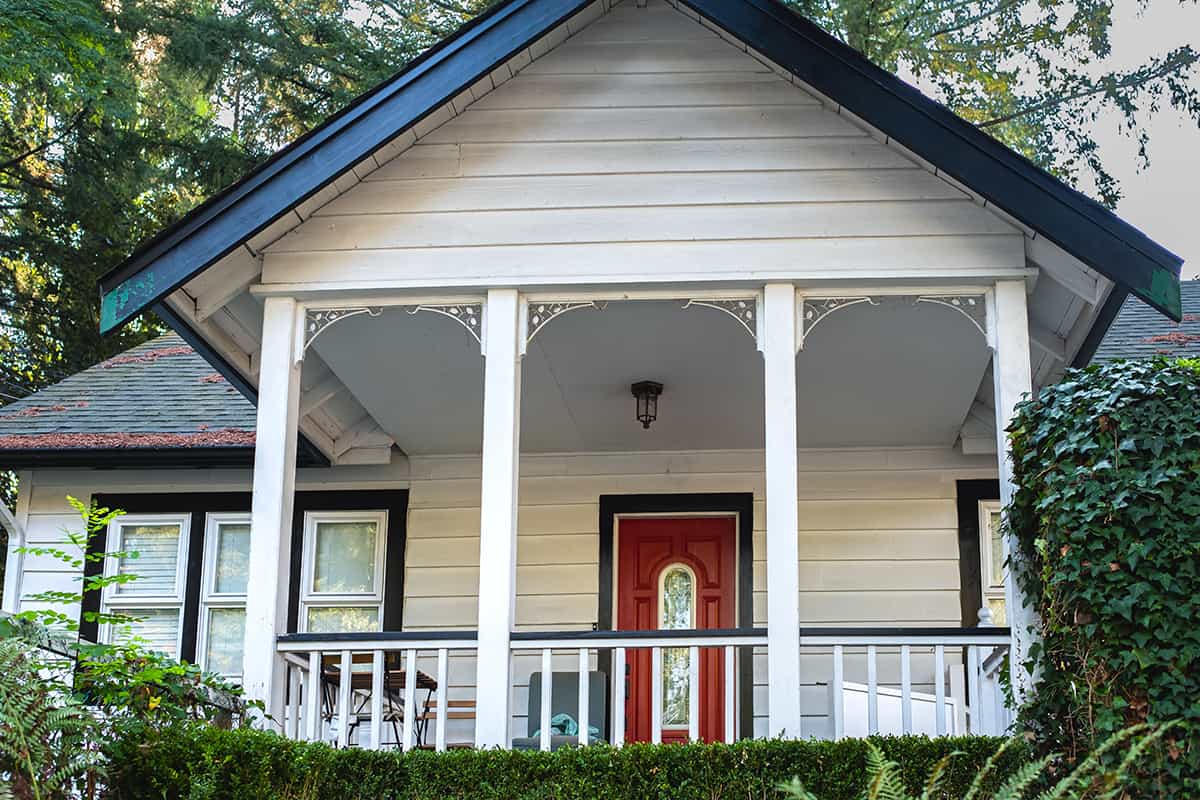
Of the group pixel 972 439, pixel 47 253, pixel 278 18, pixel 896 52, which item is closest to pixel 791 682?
pixel 972 439

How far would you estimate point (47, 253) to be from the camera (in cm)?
1688

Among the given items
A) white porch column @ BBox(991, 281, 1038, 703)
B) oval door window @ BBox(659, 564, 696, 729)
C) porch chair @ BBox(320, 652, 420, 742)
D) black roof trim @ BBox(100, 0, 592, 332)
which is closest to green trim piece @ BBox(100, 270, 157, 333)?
black roof trim @ BBox(100, 0, 592, 332)

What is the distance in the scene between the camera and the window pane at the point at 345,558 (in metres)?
10.2

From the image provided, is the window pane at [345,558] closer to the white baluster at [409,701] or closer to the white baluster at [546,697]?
the white baluster at [409,701]

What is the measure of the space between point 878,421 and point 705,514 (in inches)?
58.3

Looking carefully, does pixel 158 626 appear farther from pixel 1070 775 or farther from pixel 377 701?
pixel 1070 775

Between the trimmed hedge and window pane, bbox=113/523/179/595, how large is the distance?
3997mm

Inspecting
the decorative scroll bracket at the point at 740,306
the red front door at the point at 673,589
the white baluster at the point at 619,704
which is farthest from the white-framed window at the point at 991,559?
the white baluster at the point at 619,704

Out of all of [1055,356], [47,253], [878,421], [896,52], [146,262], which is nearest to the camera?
[146,262]

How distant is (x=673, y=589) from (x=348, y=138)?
178 inches

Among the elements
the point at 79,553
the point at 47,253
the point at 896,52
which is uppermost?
the point at 896,52

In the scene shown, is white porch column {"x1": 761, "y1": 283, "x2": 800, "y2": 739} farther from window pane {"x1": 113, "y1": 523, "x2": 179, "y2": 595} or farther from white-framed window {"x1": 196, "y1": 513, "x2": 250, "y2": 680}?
window pane {"x1": 113, "y1": 523, "x2": 179, "y2": 595}

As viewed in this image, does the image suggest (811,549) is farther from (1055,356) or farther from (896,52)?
(896,52)

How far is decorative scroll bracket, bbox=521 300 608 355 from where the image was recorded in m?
7.29
